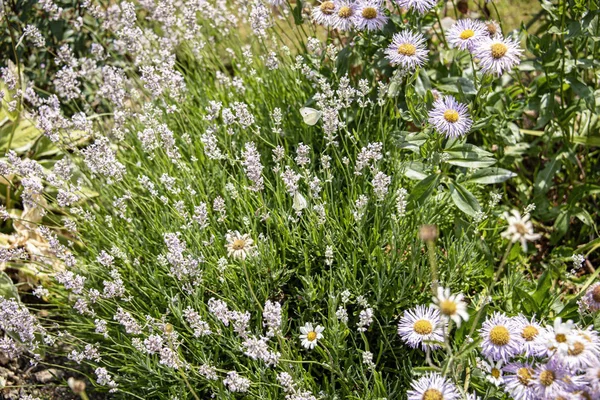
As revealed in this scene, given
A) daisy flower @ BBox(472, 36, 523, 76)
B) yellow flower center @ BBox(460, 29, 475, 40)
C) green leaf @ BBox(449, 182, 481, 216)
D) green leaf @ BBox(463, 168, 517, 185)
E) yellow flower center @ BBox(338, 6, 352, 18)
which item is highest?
yellow flower center @ BBox(460, 29, 475, 40)

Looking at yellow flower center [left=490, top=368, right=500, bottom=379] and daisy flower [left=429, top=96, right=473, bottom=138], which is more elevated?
daisy flower [left=429, top=96, right=473, bottom=138]

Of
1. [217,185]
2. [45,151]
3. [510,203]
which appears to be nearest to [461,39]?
[510,203]

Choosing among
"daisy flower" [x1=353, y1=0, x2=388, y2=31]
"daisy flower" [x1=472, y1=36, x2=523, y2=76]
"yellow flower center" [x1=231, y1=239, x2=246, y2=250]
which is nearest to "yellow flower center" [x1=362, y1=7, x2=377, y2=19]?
"daisy flower" [x1=353, y1=0, x2=388, y2=31]

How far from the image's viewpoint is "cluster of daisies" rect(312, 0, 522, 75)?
2.62m

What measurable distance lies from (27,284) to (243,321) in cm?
189

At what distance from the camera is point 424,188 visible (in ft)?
8.71

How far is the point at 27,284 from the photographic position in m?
3.53

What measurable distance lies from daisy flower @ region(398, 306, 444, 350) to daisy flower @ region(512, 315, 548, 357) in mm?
262

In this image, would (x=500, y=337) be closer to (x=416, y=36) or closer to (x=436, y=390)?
(x=436, y=390)

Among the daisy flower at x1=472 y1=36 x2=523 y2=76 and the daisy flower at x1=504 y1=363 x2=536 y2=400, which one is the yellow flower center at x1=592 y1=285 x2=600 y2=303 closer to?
the daisy flower at x1=504 y1=363 x2=536 y2=400

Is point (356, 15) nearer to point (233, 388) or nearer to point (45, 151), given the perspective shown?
point (233, 388)

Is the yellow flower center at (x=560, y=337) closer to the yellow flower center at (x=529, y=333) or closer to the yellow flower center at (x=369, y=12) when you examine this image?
the yellow flower center at (x=529, y=333)

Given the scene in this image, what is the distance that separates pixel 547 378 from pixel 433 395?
35cm

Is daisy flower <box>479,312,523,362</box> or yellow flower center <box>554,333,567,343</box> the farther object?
daisy flower <box>479,312,523,362</box>
